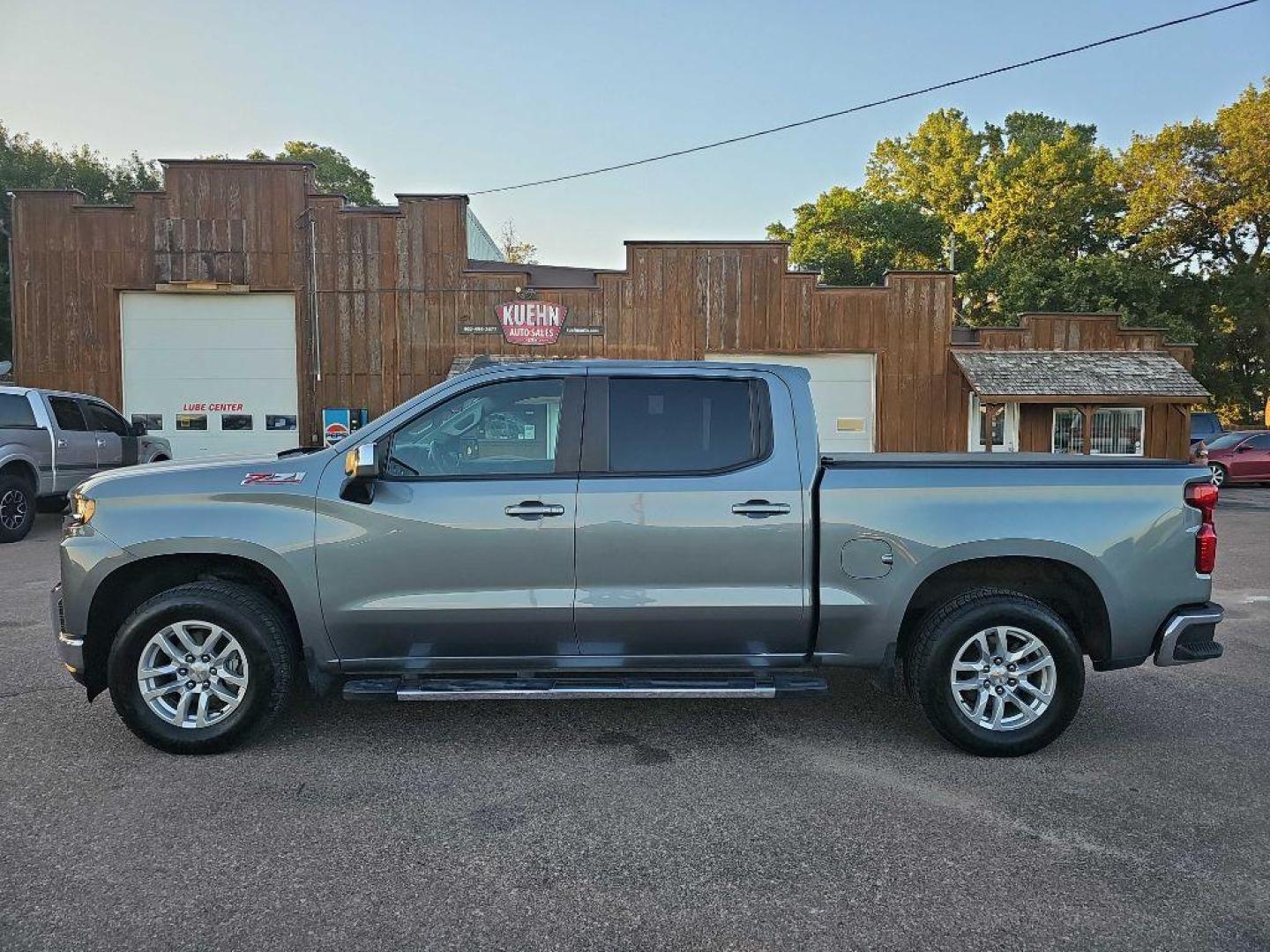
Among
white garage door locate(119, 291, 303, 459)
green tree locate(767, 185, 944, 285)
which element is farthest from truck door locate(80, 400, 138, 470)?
green tree locate(767, 185, 944, 285)

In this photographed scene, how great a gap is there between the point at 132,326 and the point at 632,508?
19.1 metres

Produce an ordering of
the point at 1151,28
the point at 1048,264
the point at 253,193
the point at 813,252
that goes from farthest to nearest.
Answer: the point at 813,252 < the point at 1048,264 < the point at 253,193 < the point at 1151,28

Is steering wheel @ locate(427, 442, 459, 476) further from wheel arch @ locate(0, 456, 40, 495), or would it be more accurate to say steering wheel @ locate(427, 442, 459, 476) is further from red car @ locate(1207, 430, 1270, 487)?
red car @ locate(1207, 430, 1270, 487)

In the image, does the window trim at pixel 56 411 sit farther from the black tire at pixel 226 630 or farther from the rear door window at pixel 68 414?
the black tire at pixel 226 630

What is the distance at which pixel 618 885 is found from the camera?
3.05 metres

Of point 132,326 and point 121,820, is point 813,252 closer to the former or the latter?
point 132,326

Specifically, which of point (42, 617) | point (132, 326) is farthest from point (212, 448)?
point (42, 617)

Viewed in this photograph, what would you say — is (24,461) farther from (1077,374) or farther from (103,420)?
(1077,374)

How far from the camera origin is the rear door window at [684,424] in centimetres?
434

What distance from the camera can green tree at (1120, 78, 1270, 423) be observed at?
108ft

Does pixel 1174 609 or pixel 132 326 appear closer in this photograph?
pixel 1174 609

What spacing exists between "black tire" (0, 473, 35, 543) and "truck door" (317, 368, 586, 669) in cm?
953

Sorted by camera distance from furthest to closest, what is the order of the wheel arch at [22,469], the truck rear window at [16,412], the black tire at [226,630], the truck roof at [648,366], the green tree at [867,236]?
the green tree at [867,236]
the truck rear window at [16,412]
the wheel arch at [22,469]
the truck roof at [648,366]
the black tire at [226,630]

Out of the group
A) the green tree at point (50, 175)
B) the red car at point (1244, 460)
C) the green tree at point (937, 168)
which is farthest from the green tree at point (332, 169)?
the red car at point (1244, 460)
